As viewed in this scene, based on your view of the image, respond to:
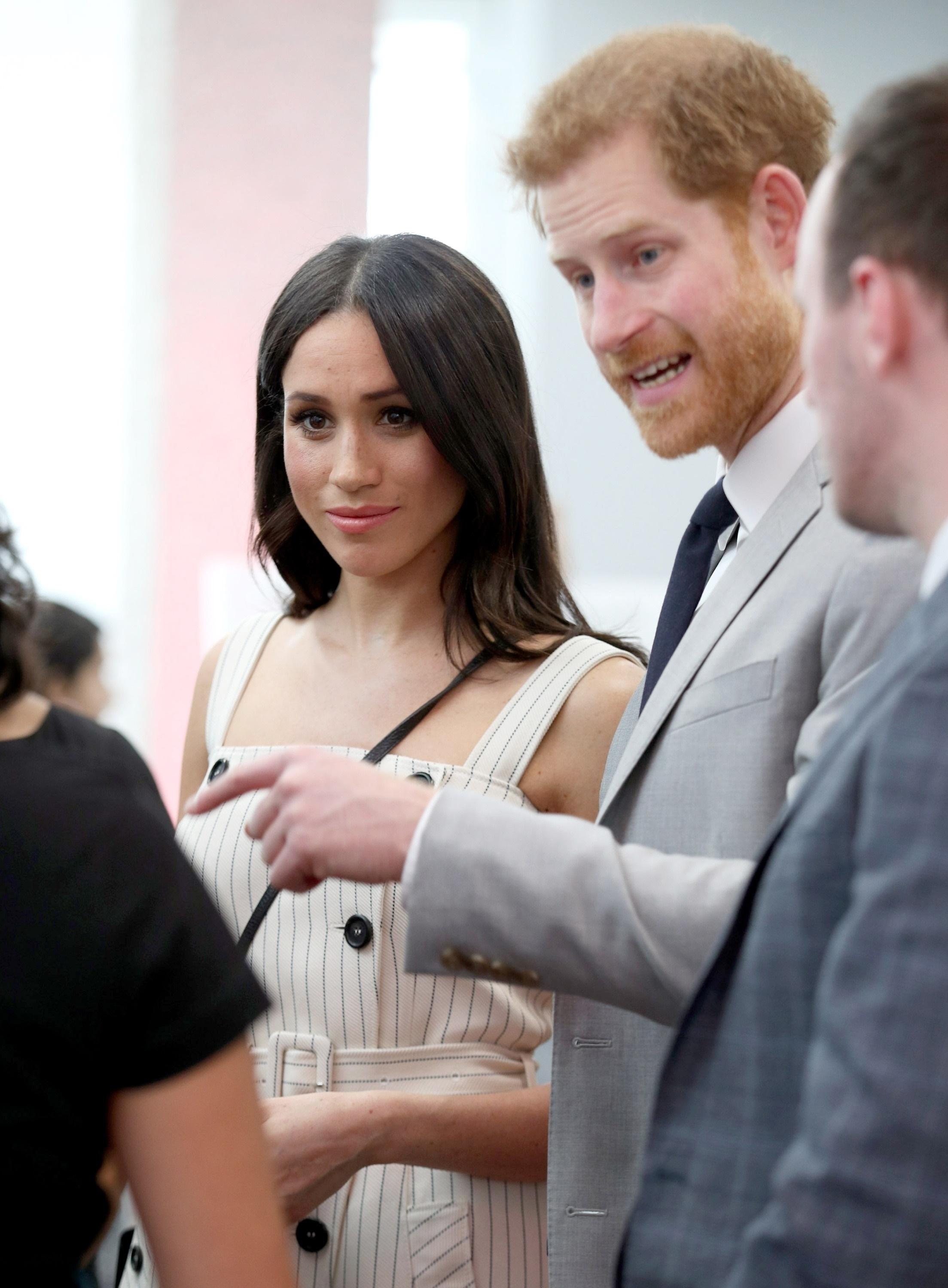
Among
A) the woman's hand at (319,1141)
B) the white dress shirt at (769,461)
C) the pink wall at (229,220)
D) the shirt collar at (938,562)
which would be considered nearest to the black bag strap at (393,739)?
the woman's hand at (319,1141)

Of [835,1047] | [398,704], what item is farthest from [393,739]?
[835,1047]

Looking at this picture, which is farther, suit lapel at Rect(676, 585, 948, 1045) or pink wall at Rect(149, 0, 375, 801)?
pink wall at Rect(149, 0, 375, 801)

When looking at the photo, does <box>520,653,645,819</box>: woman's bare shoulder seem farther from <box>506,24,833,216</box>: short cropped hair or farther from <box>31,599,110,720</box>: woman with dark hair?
<box>31,599,110,720</box>: woman with dark hair

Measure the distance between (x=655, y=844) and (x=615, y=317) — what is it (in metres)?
0.55

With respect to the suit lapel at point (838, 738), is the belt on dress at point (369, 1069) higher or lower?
lower

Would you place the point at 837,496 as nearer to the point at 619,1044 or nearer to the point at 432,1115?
the point at 619,1044

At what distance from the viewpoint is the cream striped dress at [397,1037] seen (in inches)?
61.9

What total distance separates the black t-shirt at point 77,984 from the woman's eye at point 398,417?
107 centimetres

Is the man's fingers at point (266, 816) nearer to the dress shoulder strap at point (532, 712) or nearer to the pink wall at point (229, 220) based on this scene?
the dress shoulder strap at point (532, 712)

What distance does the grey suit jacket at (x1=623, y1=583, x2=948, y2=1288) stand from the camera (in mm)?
746

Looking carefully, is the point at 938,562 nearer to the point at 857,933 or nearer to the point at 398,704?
the point at 857,933

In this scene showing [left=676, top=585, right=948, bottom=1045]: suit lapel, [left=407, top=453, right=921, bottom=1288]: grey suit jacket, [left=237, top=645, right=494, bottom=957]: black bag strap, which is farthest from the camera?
[left=237, top=645, right=494, bottom=957]: black bag strap

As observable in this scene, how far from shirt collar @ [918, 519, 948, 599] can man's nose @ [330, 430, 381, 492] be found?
3.34 ft

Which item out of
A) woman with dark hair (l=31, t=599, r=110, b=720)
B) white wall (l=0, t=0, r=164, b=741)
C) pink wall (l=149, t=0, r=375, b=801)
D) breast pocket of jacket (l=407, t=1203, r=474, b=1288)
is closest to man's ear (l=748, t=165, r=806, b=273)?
breast pocket of jacket (l=407, t=1203, r=474, b=1288)
